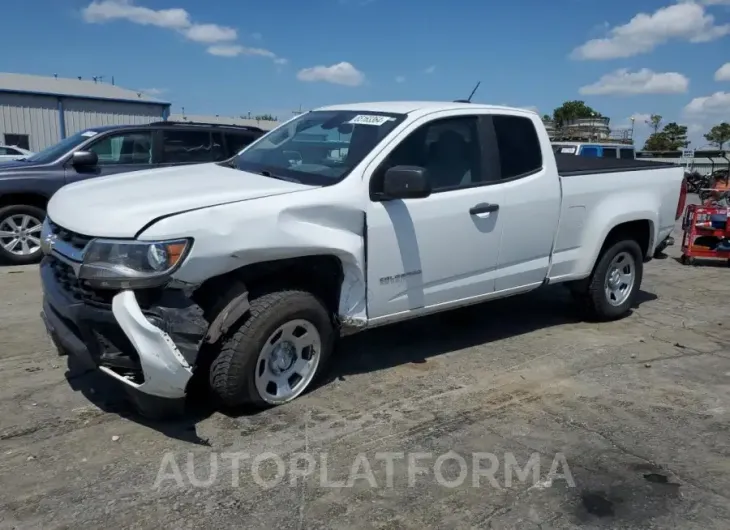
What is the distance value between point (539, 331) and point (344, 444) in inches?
116

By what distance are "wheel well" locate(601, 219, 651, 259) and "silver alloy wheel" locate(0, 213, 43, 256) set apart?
6.55 m

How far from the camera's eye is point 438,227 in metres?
4.62

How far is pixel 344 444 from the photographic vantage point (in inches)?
147

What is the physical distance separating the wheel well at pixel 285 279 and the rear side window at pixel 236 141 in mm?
5358

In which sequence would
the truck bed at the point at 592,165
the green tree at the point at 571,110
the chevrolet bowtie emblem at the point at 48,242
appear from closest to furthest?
the chevrolet bowtie emblem at the point at 48,242
the truck bed at the point at 592,165
the green tree at the point at 571,110

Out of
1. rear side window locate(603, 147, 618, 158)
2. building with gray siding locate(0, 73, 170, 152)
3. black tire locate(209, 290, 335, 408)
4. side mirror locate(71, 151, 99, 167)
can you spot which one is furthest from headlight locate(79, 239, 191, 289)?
building with gray siding locate(0, 73, 170, 152)

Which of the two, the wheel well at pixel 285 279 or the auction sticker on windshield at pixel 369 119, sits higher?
the auction sticker on windshield at pixel 369 119

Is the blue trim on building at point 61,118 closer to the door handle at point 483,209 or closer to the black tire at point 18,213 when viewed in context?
the black tire at point 18,213

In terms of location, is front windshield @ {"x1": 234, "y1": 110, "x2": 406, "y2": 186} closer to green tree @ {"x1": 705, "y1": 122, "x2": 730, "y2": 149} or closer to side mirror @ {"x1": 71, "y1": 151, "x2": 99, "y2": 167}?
side mirror @ {"x1": 71, "y1": 151, "x2": 99, "y2": 167}

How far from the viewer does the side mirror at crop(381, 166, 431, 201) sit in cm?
420

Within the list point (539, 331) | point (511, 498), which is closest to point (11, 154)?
point (539, 331)

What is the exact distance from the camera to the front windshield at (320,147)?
444 centimetres

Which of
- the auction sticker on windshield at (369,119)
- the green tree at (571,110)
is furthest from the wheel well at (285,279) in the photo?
the green tree at (571,110)

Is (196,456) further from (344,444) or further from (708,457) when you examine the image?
(708,457)
